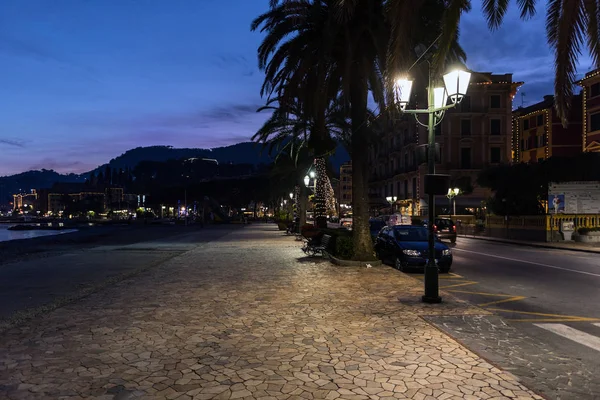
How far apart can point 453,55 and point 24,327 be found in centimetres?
1343

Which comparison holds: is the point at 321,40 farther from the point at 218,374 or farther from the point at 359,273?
the point at 218,374

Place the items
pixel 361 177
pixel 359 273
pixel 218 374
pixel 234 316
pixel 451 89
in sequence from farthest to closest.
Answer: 1. pixel 361 177
2. pixel 359 273
3. pixel 451 89
4. pixel 234 316
5. pixel 218 374

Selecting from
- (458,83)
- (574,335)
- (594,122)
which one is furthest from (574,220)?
(574,335)

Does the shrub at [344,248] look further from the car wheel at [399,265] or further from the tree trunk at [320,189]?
the tree trunk at [320,189]

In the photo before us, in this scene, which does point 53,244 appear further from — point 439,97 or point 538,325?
point 538,325

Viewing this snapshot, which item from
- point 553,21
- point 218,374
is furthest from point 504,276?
point 218,374

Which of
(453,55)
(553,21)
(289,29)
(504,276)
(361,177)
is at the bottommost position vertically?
(504,276)

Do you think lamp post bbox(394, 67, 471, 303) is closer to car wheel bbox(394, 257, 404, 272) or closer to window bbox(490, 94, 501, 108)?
car wheel bbox(394, 257, 404, 272)

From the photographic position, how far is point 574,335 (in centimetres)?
725

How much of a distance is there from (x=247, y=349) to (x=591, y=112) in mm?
46242

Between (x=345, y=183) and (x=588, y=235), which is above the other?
(x=345, y=183)

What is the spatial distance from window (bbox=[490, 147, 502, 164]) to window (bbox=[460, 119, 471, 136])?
13.2 ft

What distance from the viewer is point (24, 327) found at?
756cm

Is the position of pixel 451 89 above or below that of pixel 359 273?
above
